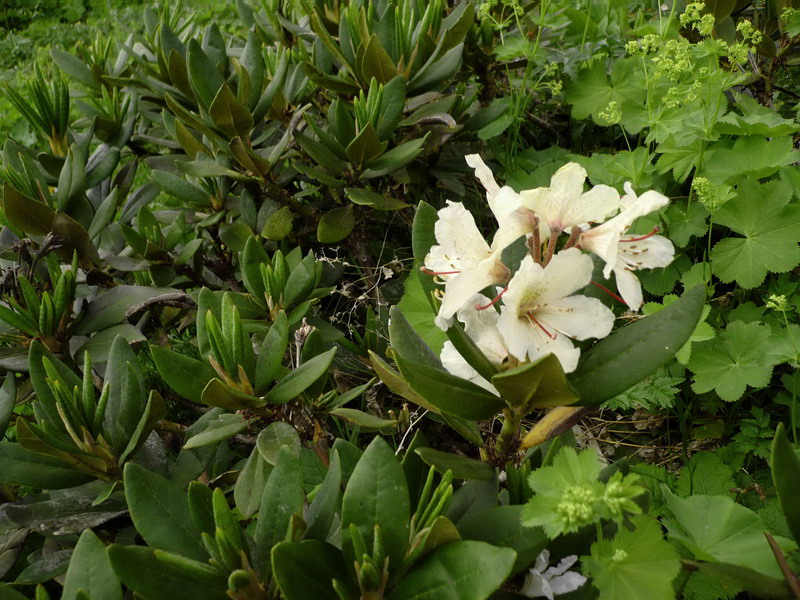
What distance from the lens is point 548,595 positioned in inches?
39.1

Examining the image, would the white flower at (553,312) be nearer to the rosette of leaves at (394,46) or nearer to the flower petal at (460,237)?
the flower petal at (460,237)

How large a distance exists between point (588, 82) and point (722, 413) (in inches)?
48.9

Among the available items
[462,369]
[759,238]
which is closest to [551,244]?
[462,369]

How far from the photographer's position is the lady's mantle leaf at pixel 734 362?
5.46ft

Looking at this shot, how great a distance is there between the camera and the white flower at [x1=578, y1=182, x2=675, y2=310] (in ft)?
3.02

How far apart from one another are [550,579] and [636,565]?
0.17 metres

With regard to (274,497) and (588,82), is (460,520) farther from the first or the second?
(588,82)

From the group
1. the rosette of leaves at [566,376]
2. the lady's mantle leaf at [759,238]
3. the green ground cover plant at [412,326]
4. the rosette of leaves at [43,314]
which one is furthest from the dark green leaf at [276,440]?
the lady's mantle leaf at [759,238]

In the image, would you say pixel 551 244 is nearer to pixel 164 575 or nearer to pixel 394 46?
pixel 164 575

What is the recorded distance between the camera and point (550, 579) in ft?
3.42

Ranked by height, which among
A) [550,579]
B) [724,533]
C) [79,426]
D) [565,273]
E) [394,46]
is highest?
[394,46]

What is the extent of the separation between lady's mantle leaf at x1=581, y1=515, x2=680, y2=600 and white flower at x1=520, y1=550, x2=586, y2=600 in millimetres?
90

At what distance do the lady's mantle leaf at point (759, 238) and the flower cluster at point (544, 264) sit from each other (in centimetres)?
97

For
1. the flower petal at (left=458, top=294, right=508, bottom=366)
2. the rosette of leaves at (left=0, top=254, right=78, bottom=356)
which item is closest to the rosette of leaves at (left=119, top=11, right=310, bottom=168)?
the rosette of leaves at (left=0, top=254, right=78, bottom=356)
